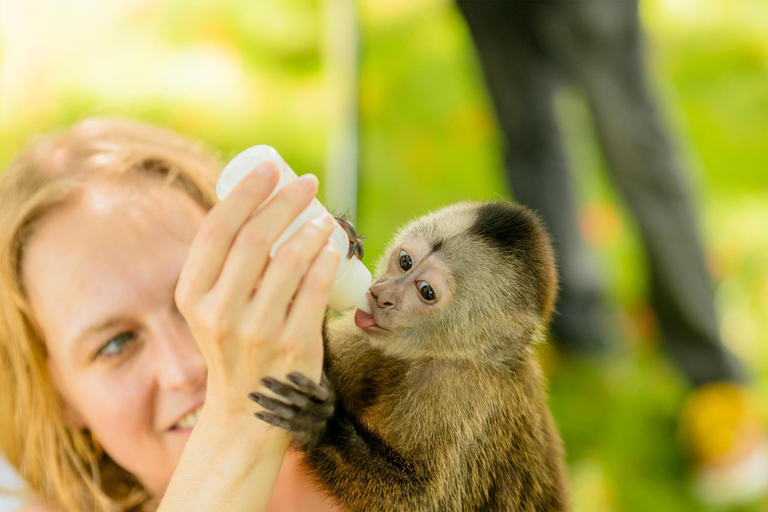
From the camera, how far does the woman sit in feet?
3.16

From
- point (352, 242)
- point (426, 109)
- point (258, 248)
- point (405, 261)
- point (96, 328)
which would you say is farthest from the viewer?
point (426, 109)

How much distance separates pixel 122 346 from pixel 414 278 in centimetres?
61

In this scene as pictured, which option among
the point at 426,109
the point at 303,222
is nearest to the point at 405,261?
the point at 303,222

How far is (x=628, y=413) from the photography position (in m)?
2.81

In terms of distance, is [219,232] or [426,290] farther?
[426,290]

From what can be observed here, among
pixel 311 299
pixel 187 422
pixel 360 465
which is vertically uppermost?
pixel 311 299

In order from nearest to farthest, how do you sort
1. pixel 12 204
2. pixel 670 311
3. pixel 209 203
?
pixel 12 204 < pixel 209 203 < pixel 670 311

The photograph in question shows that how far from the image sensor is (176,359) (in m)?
1.40

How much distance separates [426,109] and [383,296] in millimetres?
2925

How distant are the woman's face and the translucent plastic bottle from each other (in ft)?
1.21

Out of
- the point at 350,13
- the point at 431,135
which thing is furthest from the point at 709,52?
the point at 350,13

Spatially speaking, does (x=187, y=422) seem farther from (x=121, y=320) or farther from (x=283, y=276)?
(x=283, y=276)

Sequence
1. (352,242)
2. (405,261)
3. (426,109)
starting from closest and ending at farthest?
(352,242) → (405,261) → (426,109)

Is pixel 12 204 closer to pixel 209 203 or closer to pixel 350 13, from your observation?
pixel 209 203
